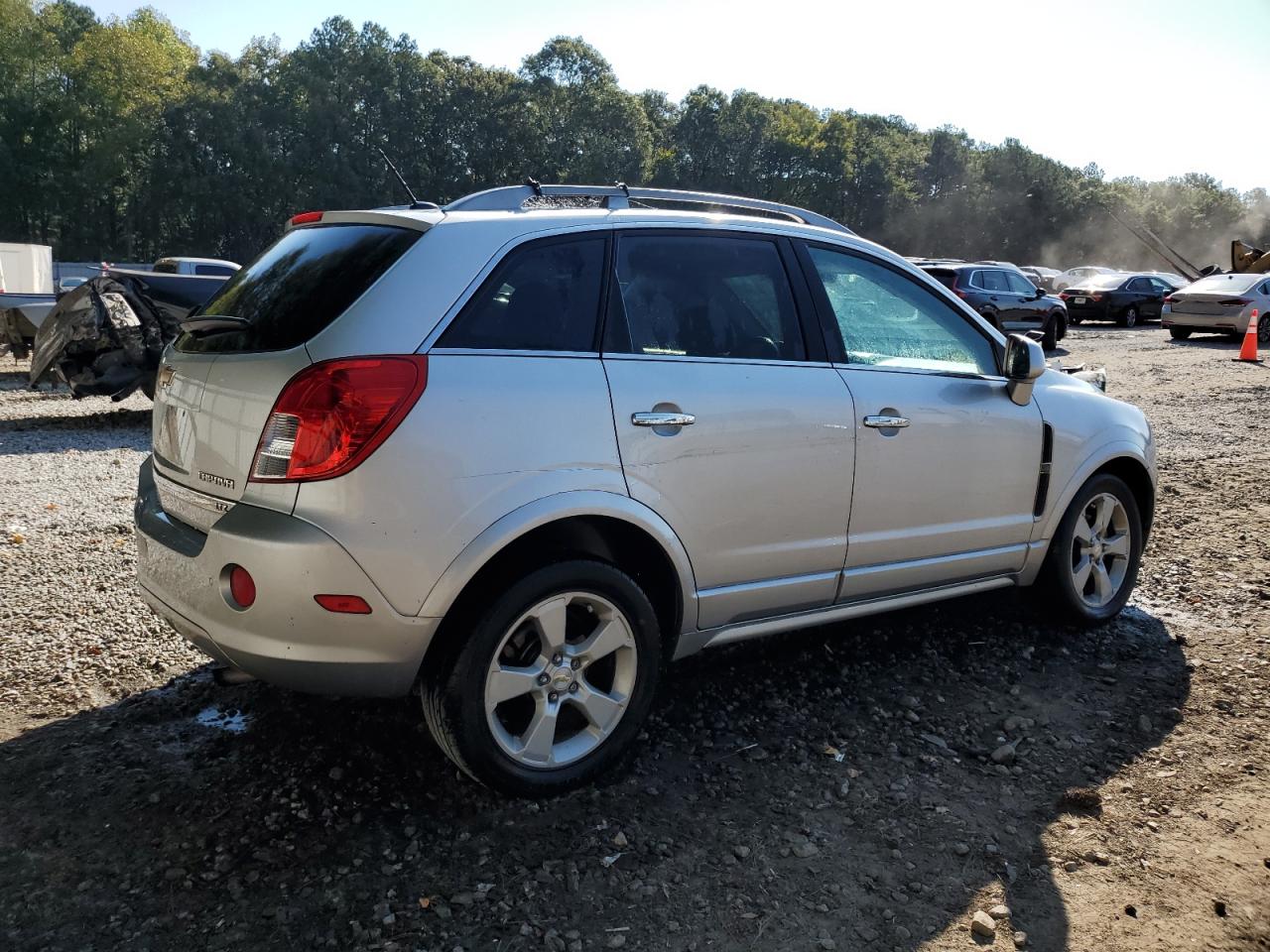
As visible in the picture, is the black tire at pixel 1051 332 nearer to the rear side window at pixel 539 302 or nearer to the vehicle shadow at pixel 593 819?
the vehicle shadow at pixel 593 819

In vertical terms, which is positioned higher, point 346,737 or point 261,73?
point 261,73

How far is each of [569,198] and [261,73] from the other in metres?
73.1

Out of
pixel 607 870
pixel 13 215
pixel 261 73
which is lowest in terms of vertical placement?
pixel 607 870

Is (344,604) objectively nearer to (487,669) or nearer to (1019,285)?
(487,669)

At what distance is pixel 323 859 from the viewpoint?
2.89m

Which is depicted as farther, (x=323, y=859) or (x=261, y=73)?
(x=261, y=73)

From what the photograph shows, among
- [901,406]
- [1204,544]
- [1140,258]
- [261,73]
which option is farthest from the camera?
[1140,258]

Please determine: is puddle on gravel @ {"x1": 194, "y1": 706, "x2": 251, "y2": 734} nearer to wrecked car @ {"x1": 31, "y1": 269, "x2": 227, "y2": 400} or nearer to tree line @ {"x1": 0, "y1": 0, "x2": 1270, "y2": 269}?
wrecked car @ {"x1": 31, "y1": 269, "x2": 227, "y2": 400}

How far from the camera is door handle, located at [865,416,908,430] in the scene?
12.5ft

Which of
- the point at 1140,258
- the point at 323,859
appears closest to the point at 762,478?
the point at 323,859

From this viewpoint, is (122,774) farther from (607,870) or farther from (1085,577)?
(1085,577)

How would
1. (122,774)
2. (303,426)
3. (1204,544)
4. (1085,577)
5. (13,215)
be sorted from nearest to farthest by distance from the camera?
(303,426)
(122,774)
(1085,577)
(1204,544)
(13,215)

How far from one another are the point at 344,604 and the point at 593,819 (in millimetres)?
1019

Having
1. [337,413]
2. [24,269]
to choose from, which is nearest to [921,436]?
[337,413]
